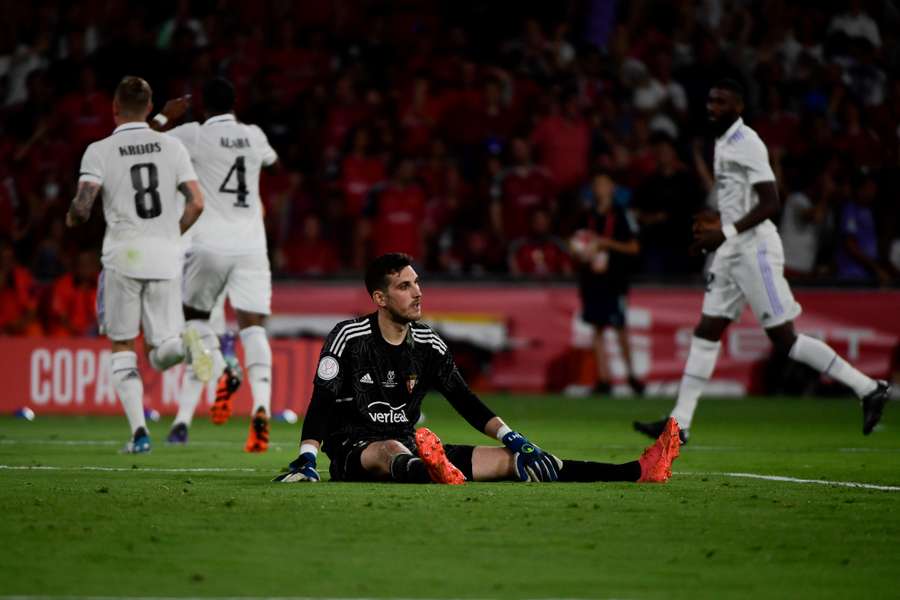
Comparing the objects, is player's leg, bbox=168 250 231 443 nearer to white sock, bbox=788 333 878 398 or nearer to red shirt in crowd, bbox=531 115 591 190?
white sock, bbox=788 333 878 398

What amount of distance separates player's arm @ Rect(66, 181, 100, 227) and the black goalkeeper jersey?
2813 millimetres

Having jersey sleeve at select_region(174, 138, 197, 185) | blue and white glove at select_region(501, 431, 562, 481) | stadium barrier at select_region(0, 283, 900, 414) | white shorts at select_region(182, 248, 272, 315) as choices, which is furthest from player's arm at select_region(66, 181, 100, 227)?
stadium barrier at select_region(0, 283, 900, 414)

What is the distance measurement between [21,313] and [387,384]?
414 inches

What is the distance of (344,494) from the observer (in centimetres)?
775

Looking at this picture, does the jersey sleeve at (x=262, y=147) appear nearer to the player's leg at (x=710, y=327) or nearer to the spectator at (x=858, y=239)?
the player's leg at (x=710, y=327)

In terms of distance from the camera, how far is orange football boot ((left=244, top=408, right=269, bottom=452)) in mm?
11094

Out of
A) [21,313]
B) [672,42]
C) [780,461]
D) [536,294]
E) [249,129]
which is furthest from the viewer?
[672,42]

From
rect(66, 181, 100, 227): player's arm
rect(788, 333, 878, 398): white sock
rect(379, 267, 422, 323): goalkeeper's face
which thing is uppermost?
rect(66, 181, 100, 227): player's arm

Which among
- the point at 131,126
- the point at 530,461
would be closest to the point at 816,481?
the point at 530,461

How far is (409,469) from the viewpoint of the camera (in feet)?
26.8

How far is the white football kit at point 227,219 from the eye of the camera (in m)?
11.8

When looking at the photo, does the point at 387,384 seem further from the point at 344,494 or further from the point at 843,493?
the point at 843,493

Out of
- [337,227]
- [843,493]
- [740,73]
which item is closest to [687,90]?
[740,73]

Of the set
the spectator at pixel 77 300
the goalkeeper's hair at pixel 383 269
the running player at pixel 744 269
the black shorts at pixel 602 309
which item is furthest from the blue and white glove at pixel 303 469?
the black shorts at pixel 602 309
